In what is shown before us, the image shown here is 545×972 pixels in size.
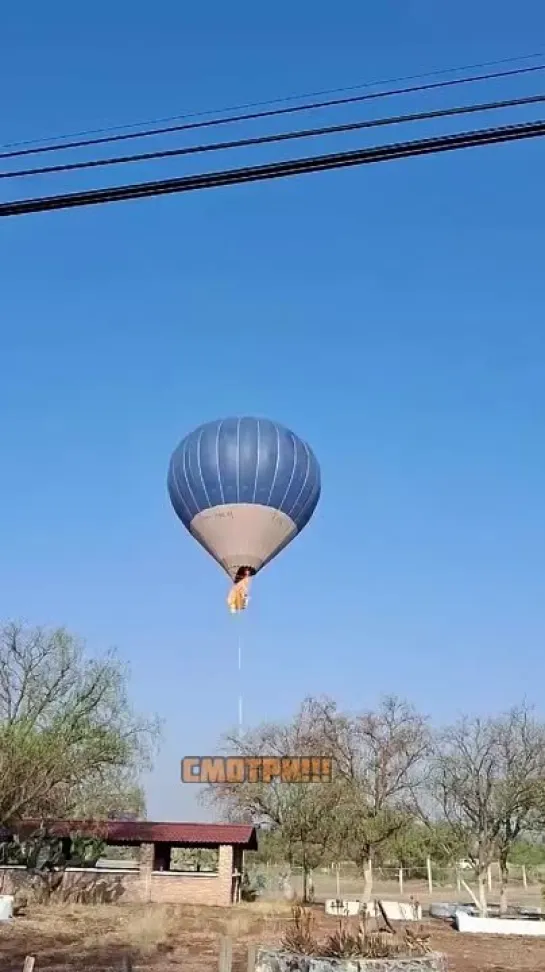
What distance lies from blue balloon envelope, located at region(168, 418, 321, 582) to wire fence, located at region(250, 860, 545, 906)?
2317 centimetres

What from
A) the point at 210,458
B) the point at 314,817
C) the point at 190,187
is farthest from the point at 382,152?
the point at 314,817

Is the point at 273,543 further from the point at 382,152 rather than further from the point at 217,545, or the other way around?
the point at 382,152

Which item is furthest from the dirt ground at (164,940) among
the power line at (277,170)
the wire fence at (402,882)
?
the power line at (277,170)

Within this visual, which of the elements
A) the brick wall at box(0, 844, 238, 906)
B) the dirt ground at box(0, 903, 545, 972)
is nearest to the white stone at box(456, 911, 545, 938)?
the dirt ground at box(0, 903, 545, 972)

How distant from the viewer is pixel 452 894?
5338 cm

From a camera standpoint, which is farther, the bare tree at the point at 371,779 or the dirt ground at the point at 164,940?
the bare tree at the point at 371,779

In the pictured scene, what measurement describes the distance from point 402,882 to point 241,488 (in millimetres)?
31411

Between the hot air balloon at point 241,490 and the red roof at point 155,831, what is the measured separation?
17.3 m

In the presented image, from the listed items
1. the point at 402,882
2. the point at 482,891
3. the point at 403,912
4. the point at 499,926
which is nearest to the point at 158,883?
the point at 403,912

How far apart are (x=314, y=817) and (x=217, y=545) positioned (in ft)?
81.7

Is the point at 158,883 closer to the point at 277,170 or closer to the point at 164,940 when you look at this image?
the point at 164,940

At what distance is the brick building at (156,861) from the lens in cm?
3659

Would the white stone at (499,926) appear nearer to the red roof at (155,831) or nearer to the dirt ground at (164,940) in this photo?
the dirt ground at (164,940)
